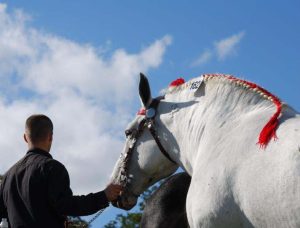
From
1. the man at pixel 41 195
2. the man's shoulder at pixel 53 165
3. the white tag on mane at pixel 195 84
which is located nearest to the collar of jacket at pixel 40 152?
the man at pixel 41 195

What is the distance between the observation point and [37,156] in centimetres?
575

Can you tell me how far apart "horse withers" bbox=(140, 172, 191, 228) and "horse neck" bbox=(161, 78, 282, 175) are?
1772 millimetres

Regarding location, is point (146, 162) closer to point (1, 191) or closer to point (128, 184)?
point (128, 184)

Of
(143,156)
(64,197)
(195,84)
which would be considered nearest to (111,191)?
(64,197)

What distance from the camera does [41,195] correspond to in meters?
5.57

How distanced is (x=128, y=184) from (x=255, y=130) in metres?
1.82

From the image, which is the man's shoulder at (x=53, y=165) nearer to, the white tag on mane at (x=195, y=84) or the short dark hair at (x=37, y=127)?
the short dark hair at (x=37, y=127)

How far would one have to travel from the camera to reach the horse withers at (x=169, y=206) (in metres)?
7.95

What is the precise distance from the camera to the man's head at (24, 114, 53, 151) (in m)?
5.84

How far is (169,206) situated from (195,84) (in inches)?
89.4

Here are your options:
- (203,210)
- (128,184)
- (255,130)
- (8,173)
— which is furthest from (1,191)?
(255,130)

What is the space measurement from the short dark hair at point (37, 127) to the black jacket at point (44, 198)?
199 mm

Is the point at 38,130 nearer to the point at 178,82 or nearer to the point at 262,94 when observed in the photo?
the point at 178,82

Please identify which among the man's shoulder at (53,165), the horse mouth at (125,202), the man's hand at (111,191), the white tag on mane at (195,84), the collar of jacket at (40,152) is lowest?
the man's hand at (111,191)
